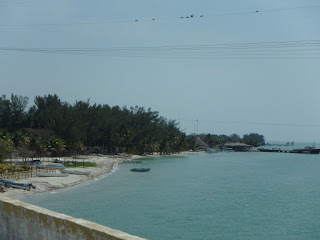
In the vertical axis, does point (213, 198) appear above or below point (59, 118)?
below

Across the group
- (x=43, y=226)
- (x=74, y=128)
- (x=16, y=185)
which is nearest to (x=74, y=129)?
(x=74, y=128)

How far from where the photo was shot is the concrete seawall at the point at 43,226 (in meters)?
6.03

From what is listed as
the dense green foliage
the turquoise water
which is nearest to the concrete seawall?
the turquoise water

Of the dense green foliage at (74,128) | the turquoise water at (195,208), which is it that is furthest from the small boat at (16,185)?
the dense green foliage at (74,128)

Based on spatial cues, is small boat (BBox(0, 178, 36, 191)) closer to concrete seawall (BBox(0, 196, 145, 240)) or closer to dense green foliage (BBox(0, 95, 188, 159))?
dense green foliage (BBox(0, 95, 188, 159))

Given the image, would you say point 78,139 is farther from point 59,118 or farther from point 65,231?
point 65,231

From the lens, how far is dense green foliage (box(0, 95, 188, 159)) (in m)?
81.4

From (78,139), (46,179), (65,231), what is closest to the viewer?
(65,231)

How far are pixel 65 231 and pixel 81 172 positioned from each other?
55005 mm

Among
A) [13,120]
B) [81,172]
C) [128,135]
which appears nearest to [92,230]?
[81,172]

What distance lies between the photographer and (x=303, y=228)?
3050cm

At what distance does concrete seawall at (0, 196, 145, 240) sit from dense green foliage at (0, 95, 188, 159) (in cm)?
5658

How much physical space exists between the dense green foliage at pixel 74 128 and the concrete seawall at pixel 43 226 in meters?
56.6

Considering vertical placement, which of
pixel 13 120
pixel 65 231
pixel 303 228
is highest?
pixel 13 120
